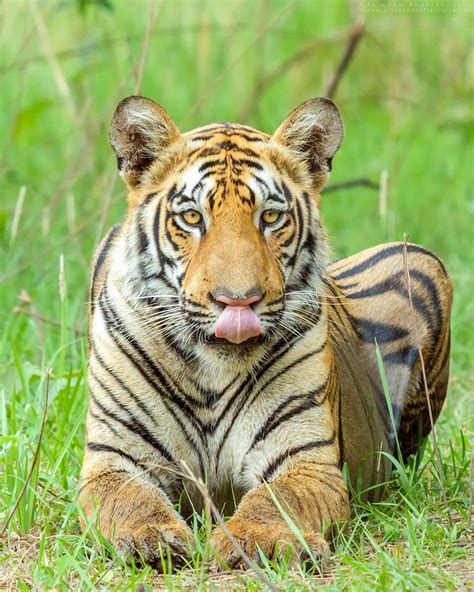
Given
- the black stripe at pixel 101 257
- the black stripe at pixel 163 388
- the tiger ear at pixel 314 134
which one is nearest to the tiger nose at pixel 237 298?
the black stripe at pixel 163 388

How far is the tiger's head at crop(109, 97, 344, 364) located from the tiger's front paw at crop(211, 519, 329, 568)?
57 cm

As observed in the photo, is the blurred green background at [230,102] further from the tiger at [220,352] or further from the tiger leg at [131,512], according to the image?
the tiger leg at [131,512]

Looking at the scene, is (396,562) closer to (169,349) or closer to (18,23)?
(169,349)

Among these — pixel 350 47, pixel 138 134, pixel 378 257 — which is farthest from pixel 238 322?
pixel 350 47

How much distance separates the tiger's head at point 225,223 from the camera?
11.6 feet

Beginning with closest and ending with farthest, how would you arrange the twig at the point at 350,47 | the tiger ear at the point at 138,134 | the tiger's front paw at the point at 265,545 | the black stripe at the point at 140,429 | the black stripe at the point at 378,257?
1. the tiger's front paw at the point at 265,545
2. the black stripe at the point at 140,429
3. the tiger ear at the point at 138,134
4. the black stripe at the point at 378,257
5. the twig at the point at 350,47

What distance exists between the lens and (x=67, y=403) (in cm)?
456

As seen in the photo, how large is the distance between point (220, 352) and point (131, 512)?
573mm

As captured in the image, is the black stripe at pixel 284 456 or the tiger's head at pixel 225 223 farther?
the black stripe at pixel 284 456

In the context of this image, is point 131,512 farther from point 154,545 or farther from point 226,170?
point 226,170

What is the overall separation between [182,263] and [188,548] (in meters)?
0.89

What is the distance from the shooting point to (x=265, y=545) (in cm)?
338

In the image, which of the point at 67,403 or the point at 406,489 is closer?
the point at 406,489

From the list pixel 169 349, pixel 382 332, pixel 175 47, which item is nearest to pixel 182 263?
pixel 169 349
